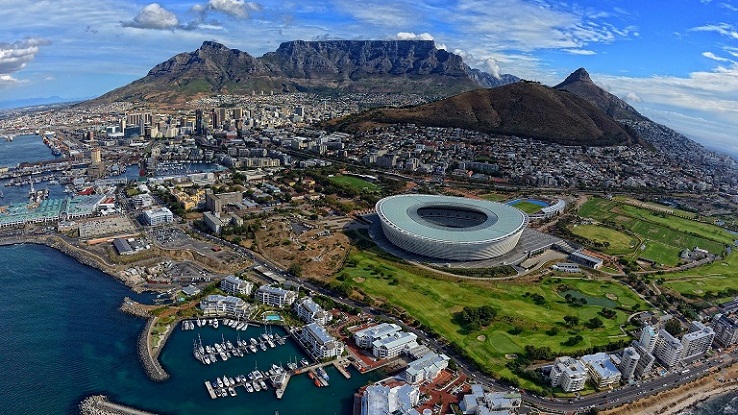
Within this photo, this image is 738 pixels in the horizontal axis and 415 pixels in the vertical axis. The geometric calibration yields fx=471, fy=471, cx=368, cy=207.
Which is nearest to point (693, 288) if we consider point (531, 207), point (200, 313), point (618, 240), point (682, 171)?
point (618, 240)

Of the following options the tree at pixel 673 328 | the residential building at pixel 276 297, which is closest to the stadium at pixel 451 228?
the residential building at pixel 276 297

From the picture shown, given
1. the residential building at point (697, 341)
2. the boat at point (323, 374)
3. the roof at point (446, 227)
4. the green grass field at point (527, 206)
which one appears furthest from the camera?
the green grass field at point (527, 206)

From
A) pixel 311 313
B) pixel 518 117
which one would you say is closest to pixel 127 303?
pixel 311 313

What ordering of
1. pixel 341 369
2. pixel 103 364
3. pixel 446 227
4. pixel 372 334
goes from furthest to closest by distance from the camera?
pixel 446 227 → pixel 372 334 → pixel 341 369 → pixel 103 364

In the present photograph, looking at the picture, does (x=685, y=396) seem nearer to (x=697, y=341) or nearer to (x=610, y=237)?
(x=697, y=341)

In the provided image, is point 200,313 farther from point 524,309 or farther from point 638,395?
point 638,395

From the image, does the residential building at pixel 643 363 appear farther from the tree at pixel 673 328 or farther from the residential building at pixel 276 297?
the residential building at pixel 276 297
